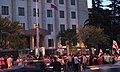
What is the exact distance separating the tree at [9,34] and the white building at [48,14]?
13511 mm

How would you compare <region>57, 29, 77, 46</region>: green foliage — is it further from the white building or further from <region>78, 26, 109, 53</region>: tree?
the white building

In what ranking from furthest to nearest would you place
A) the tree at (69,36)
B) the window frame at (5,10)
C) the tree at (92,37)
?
the tree at (69,36), the tree at (92,37), the window frame at (5,10)

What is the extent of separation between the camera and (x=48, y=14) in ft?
238

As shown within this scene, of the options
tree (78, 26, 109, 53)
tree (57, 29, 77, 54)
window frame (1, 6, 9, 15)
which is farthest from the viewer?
tree (57, 29, 77, 54)

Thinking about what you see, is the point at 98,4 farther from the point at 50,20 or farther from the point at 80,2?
the point at 50,20

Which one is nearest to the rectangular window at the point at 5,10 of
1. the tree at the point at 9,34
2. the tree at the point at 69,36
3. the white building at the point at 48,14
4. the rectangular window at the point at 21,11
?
the white building at the point at 48,14

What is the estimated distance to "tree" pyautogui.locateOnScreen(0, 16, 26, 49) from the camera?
4978 cm

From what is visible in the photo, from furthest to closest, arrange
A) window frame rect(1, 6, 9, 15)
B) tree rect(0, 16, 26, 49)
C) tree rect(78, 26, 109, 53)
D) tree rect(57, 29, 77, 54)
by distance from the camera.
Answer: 1. tree rect(57, 29, 77, 54)
2. tree rect(78, 26, 109, 53)
3. window frame rect(1, 6, 9, 15)
4. tree rect(0, 16, 26, 49)

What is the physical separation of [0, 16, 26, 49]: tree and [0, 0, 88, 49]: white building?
44.3 ft

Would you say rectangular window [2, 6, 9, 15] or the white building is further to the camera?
the white building

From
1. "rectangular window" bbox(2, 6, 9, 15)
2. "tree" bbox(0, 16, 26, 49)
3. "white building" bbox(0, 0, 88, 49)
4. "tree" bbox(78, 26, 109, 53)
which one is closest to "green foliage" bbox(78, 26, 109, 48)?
"tree" bbox(78, 26, 109, 53)

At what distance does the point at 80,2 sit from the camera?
80.1 metres

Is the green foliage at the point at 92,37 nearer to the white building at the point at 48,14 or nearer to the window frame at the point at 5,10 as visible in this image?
the white building at the point at 48,14

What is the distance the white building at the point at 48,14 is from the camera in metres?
67.3
